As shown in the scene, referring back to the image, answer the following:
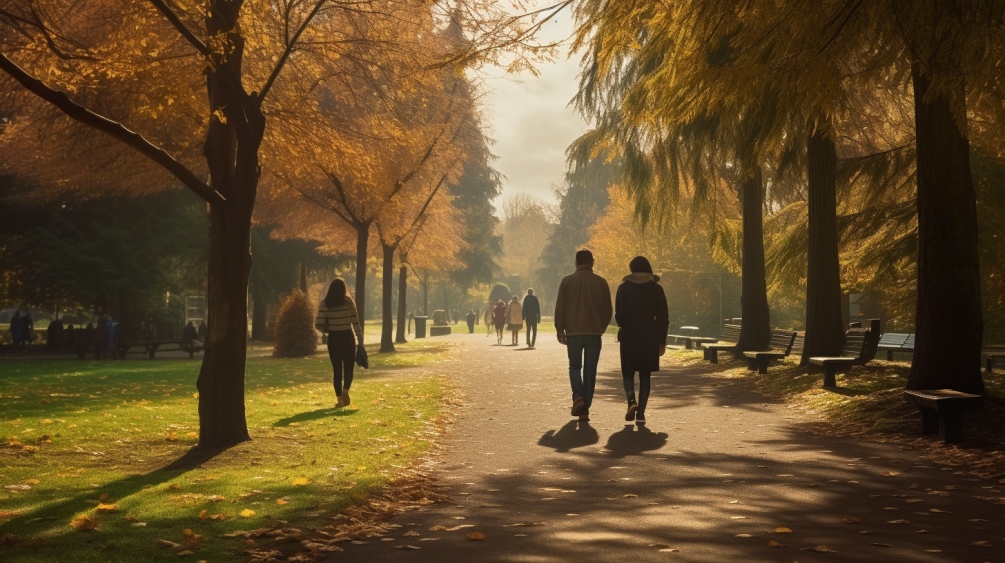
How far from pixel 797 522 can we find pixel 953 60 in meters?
4.51

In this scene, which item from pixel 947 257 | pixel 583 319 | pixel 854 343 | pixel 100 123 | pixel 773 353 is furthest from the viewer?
pixel 773 353

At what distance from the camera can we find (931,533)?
655cm

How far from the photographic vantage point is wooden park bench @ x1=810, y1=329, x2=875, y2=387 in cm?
1593

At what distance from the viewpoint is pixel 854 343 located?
59.2ft

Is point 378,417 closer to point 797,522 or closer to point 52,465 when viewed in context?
point 52,465

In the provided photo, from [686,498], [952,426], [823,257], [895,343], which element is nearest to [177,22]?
[686,498]

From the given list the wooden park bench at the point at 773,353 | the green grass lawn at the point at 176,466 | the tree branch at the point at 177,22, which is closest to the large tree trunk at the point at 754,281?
the wooden park bench at the point at 773,353

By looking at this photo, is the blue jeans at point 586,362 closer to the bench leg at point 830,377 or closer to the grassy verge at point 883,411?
the grassy verge at point 883,411

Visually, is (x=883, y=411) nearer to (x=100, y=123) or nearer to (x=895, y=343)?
(x=100, y=123)

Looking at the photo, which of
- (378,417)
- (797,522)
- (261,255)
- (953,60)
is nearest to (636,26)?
(953,60)

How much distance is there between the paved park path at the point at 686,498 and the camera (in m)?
6.24

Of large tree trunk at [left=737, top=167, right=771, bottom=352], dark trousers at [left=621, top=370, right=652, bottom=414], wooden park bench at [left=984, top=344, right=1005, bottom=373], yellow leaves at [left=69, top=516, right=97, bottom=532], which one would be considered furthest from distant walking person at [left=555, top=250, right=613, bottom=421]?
large tree trunk at [left=737, top=167, right=771, bottom=352]

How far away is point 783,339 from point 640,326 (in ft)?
37.3

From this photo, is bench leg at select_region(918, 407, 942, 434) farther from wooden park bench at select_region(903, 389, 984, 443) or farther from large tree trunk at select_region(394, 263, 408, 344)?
large tree trunk at select_region(394, 263, 408, 344)
